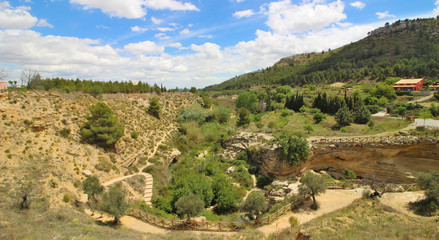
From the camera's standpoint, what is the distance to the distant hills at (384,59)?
257ft

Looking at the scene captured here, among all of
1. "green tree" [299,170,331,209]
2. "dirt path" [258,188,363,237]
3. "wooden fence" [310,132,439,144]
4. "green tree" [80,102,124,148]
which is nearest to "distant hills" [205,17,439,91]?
"wooden fence" [310,132,439,144]

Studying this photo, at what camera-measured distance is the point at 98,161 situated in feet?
80.1

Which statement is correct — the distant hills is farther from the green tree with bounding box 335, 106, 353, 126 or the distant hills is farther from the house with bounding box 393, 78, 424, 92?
the green tree with bounding box 335, 106, 353, 126

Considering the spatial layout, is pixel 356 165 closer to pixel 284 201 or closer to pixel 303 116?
pixel 284 201

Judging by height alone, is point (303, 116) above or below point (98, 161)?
above

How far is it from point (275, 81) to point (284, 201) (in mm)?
100731

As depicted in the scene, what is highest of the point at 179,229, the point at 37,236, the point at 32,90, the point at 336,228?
the point at 32,90

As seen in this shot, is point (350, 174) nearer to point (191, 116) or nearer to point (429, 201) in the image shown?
point (429, 201)

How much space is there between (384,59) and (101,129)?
110988 millimetres

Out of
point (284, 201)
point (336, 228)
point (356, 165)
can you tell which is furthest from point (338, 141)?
point (336, 228)

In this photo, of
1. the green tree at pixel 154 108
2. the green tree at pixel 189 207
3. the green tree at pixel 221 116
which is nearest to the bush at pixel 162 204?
the green tree at pixel 189 207

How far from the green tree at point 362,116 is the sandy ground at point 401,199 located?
2183 cm

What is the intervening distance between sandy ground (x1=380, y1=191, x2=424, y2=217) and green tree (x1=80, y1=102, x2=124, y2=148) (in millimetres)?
28631

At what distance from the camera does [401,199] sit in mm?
19453
